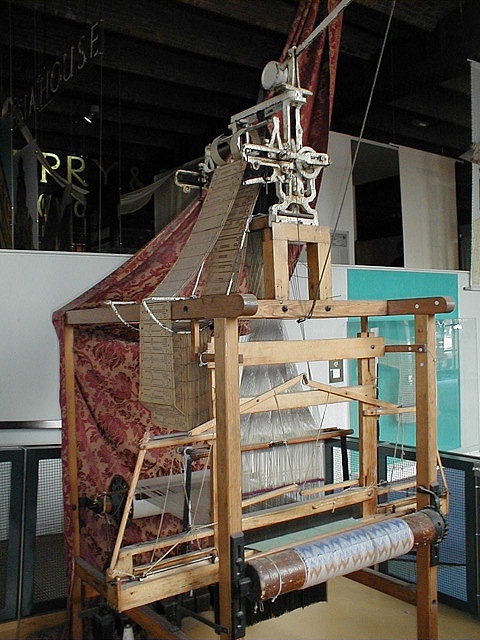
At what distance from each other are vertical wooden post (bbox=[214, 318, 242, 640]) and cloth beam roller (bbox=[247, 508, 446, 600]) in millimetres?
77

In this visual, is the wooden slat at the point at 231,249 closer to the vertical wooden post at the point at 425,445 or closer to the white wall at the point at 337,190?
the vertical wooden post at the point at 425,445

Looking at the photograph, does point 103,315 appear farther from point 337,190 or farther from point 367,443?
point 337,190

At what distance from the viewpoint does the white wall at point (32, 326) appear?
266 centimetres

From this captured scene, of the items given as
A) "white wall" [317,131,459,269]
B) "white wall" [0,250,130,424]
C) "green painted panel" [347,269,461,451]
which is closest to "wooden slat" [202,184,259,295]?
"white wall" [0,250,130,424]

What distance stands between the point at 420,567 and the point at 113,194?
8.58 ft

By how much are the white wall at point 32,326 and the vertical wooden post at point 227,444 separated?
1364 mm

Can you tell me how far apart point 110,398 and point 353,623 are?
1.27m

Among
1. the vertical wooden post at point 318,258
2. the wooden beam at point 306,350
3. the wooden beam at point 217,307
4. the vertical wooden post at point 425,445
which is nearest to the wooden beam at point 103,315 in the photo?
the wooden beam at point 217,307

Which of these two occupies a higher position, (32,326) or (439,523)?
(32,326)

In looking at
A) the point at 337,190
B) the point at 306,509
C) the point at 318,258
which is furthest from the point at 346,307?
the point at 337,190

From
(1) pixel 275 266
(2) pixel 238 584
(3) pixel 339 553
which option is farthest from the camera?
(1) pixel 275 266

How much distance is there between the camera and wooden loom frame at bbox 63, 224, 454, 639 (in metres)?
1.59

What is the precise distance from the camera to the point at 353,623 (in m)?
2.49

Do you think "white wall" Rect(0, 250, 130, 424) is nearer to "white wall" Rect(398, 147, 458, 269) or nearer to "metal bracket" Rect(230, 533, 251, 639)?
"metal bracket" Rect(230, 533, 251, 639)
